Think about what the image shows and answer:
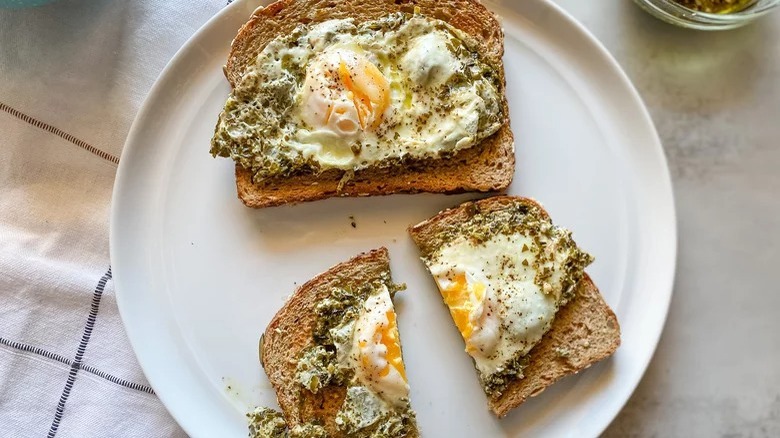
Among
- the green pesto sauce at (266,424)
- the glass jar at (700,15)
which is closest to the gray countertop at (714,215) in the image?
the glass jar at (700,15)

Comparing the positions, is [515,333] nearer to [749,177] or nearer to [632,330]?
[632,330]

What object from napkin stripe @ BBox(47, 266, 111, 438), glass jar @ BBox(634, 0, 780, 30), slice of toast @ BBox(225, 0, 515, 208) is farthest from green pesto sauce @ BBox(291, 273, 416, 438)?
glass jar @ BBox(634, 0, 780, 30)

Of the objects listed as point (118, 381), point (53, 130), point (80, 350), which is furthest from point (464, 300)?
point (53, 130)

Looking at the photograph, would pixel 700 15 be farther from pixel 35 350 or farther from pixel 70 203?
pixel 35 350

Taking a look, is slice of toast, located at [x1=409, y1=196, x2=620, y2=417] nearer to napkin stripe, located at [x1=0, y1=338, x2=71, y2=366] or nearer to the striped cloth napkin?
the striped cloth napkin

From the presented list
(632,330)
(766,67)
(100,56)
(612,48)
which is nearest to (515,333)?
(632,330)
